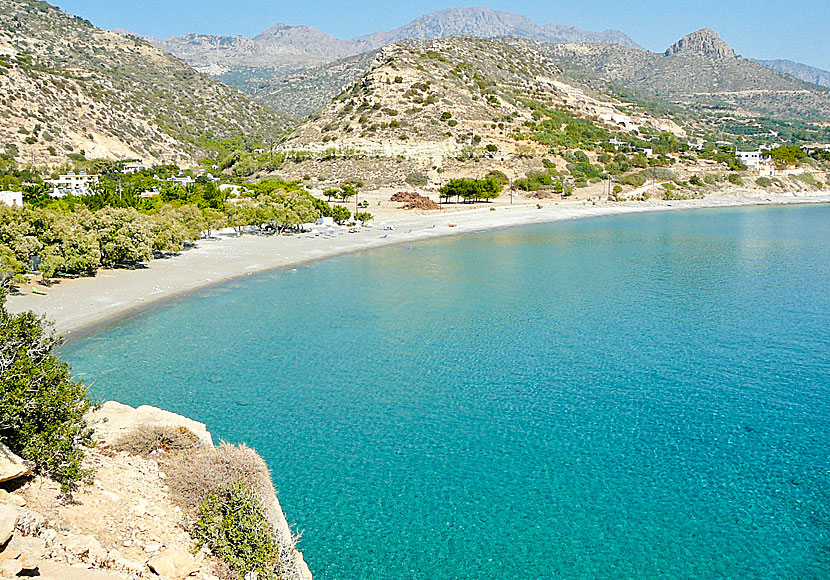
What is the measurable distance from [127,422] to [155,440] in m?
1.36

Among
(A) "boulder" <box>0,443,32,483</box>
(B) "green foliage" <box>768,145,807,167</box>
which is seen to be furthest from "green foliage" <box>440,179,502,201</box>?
(A) "boulder" <box>0,443,32,483</box>

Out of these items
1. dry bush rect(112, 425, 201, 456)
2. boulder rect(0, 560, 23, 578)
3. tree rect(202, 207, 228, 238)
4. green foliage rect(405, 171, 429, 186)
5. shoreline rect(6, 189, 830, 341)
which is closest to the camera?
boulder rect(0, 560, 23, 578)

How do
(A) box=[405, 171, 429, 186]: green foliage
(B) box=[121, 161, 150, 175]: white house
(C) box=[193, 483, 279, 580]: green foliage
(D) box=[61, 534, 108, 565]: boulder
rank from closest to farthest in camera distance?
(D) box=[61, 534, 108, 565]: boulder → (C) box=[193, 483, 279, 580]: green foliage → (A) box=[405, 171, 429, 186]: green foliage → (B) box=[121, 161, 150, 175]: white house

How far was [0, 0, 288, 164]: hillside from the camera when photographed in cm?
8438

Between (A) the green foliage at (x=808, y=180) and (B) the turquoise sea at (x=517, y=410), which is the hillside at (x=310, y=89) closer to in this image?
(A) the green foliage at (x=808, y=180)

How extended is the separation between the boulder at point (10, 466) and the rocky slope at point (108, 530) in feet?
0.32

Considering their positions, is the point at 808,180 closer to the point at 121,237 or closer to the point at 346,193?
the point at 346,193

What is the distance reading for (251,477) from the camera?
11109 millimetres

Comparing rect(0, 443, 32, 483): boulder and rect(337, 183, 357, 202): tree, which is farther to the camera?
rect(337, 183, 357, 202): tree

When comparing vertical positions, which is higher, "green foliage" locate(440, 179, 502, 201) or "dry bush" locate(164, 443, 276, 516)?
"green foliage" locate(440, 179, 502, 201)

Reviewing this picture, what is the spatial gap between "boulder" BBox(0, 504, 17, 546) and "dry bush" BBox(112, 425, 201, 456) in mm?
4477

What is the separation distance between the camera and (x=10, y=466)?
8898mm

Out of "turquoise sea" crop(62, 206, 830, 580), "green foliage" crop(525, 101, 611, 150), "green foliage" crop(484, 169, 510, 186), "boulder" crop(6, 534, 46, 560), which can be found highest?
"green foliage" crop(525, 101, 611, 150)

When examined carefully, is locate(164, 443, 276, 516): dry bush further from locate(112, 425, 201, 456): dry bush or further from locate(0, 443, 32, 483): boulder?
locate(0, 443, 32, 483): boulder
